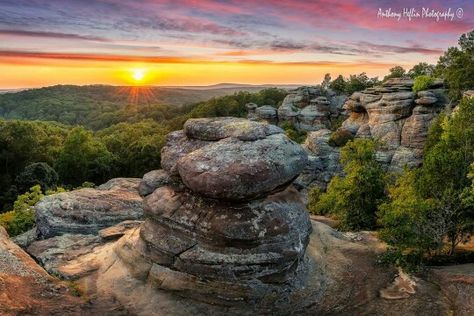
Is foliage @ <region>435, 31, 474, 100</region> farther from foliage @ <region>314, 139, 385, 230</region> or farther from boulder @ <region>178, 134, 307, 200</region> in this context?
boulder @ <region>178, 134, 307, 200</region>

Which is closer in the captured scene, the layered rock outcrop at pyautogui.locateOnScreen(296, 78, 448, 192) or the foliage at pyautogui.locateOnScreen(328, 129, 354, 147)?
the layered rock outcrop at pyautogui.locateOnScreen(296, 78, 448, 192)

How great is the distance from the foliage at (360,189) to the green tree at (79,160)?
51.0 meters

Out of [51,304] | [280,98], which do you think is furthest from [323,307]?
[280,98]

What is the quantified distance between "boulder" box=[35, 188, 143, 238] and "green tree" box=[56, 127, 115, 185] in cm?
4225

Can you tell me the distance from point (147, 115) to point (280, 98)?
176 ft

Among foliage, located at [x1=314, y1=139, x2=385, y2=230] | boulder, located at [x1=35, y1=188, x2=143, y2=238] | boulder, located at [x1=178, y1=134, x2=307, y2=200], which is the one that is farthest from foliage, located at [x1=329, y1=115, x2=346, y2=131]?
boulder, located at [x1=178, y1=134, x2=307, y2=200]

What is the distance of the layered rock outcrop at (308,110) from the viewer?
303 ft

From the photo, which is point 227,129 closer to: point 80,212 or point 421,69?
point 80,212

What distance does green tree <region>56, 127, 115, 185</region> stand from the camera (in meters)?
72.4

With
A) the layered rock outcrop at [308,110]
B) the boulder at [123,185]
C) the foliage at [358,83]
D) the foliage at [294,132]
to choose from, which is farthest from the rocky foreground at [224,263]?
the foliage at [358,83]

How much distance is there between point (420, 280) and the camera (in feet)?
76.3

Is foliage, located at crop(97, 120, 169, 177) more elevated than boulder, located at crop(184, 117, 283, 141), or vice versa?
boulder, located at crop(184, 117, 283, 141)

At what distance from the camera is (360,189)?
33.0m

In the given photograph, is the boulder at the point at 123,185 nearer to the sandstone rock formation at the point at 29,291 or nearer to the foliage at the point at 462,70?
the sandstone rock formation at the point at 29,291
